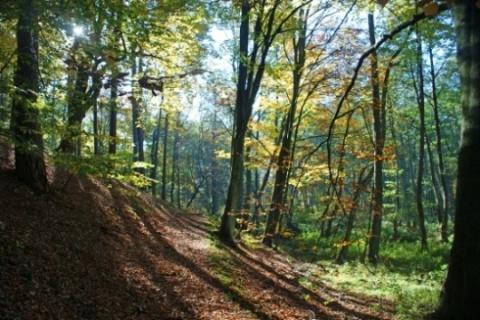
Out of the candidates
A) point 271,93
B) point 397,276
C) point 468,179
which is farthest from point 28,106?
point 271,93

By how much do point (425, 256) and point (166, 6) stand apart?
13.2 meters

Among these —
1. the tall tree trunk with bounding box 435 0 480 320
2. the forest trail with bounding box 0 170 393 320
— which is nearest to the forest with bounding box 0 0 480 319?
the tall tree trunk with bounding box 435 0 480 320

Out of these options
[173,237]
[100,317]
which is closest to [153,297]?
[100,317]

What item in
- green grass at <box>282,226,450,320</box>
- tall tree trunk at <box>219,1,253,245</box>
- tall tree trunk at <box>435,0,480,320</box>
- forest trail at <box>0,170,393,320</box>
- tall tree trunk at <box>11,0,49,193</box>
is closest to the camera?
tall tree trunk at <box>435,0,480,320</box>

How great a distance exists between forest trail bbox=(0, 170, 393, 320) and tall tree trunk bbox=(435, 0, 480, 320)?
3913 mm

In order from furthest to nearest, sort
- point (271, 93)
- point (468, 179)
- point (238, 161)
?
point (271, 93) → point (238, 161) → point (468, 179)

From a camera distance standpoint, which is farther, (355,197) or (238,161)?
(238,161)

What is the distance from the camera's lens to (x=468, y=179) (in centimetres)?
317

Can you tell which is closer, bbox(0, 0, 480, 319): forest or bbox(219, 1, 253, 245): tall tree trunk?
bbox(0, 0, 480, 319): forest

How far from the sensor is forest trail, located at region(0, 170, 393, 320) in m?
4.98

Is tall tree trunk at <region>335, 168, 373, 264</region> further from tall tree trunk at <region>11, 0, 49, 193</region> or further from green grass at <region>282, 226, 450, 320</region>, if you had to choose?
tall tree trunk at <region>11, 0, 49, 193</region>

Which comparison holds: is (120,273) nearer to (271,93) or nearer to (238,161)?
(238,161)

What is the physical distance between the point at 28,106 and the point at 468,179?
4.82 metres

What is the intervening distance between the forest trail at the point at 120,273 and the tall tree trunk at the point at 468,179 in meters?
3.91
